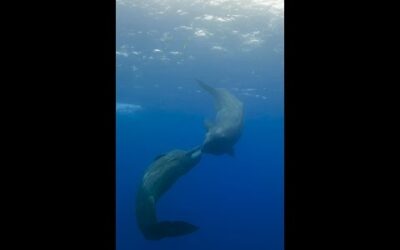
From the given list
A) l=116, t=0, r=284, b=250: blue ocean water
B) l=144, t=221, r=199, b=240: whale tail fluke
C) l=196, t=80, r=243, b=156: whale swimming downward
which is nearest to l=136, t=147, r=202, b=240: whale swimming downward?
l=144, t=221, r=199, b=240: whale tail fluke

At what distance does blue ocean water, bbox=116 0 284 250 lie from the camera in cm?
1858

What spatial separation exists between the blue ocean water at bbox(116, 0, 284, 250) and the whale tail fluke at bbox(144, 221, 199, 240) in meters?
6.93

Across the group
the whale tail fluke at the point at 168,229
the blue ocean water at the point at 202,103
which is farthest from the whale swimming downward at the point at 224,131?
the blue ocean water at the point at 202,103

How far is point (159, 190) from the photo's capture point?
10.2 m

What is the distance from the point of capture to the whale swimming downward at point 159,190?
879 cm

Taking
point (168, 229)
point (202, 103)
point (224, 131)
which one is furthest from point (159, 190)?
point (202, 103)

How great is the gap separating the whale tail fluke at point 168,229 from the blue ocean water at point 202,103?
22.7 feet

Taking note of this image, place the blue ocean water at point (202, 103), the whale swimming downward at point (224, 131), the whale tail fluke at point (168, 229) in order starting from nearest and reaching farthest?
the whale tail fluke at point (168, 229) < the whale swimming downward at point (224, 131) < the blue ocean water at point (202, 103)

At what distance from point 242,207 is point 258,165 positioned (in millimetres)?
11572

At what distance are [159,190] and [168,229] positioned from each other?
1.62 meters

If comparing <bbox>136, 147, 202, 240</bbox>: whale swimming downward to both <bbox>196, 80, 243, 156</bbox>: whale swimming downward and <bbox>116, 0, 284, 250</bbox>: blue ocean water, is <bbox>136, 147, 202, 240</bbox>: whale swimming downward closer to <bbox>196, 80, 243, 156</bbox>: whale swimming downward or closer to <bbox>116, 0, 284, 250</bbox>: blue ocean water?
<bbox>196, 80, 243, 156</bbox>: whale swimming downward

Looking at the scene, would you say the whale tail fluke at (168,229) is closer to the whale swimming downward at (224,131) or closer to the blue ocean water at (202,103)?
the whale swimming downward at (224,131)
